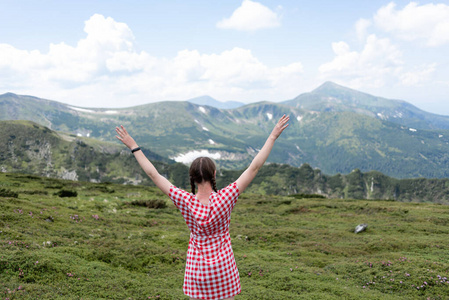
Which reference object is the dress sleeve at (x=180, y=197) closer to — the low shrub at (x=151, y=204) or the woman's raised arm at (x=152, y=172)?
the woman's raised arm at (x=152, y=172)

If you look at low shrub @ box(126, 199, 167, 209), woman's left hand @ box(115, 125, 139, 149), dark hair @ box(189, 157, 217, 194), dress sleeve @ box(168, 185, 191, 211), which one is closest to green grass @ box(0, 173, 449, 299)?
woman's left hand @ box(115, 125, 139, 149)

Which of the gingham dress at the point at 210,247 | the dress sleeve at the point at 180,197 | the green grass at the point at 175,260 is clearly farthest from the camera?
the green grass at the point at 175,260

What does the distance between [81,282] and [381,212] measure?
142 feet

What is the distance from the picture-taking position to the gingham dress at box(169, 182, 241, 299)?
5699 mm

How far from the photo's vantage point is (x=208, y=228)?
5711 mm

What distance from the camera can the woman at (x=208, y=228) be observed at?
18.8ft

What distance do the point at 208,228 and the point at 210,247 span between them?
0.42m

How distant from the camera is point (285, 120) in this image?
6.73m

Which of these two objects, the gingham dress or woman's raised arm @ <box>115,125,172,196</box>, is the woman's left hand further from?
the gingham dress

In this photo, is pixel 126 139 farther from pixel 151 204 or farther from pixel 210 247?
pixel 151 204

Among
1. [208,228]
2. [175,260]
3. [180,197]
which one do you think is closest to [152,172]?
[180,197]

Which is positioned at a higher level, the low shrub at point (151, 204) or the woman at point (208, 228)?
the woman at point (208, 228)

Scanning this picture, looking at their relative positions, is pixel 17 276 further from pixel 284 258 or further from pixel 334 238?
pixel 334 238

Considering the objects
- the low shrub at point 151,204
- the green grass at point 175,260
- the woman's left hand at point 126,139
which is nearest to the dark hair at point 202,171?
the woman's left hand at point 126,139
